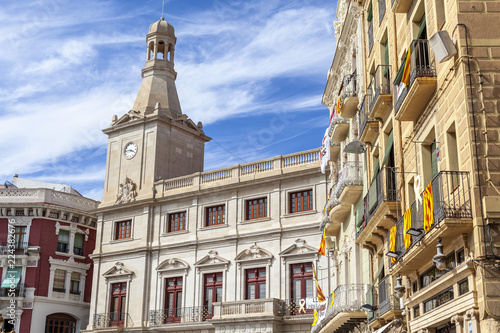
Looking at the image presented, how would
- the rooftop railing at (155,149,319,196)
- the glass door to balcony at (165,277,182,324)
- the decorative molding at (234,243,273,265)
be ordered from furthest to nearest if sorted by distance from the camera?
the glass door to balcony at (165,277,182,324) → the rooftop railing at (155,149,319,196) → the decorative molding at (234,243,273,265)

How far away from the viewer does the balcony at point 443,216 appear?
12.9m

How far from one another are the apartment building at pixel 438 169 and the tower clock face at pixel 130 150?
2901cm

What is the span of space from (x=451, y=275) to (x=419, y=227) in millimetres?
1741

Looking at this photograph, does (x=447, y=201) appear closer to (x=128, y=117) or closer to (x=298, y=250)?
(x=298, y=250)

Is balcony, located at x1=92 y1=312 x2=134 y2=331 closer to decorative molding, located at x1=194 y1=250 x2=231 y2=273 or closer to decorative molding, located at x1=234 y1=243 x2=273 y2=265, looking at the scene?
decorative molding, located at x1=194 y1=250 x2=231 y2=273

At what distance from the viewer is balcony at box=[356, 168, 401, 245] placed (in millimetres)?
18828

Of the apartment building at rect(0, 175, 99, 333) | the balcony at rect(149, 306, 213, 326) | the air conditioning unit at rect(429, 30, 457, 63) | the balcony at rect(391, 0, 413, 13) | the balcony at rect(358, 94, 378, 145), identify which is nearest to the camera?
the air conditioning unit at rect(429, 30, 457, 63)

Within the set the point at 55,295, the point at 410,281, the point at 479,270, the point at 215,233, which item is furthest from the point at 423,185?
the point at 55,295

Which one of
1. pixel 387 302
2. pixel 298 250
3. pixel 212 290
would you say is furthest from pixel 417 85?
pixel 212 290

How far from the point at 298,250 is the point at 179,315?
9031 millimetres

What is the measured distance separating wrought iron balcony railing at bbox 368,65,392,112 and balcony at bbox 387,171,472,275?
212 inches

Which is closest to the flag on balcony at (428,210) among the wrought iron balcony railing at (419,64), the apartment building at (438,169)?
the apartment building at (438,169)

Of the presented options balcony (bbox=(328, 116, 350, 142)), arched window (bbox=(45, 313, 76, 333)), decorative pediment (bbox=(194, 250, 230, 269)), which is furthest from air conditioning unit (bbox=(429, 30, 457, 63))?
arched window (bbox=(45, 313, 76, 333))

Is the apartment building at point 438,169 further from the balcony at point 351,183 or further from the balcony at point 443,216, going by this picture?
Answer: the balcony at point 351,183
